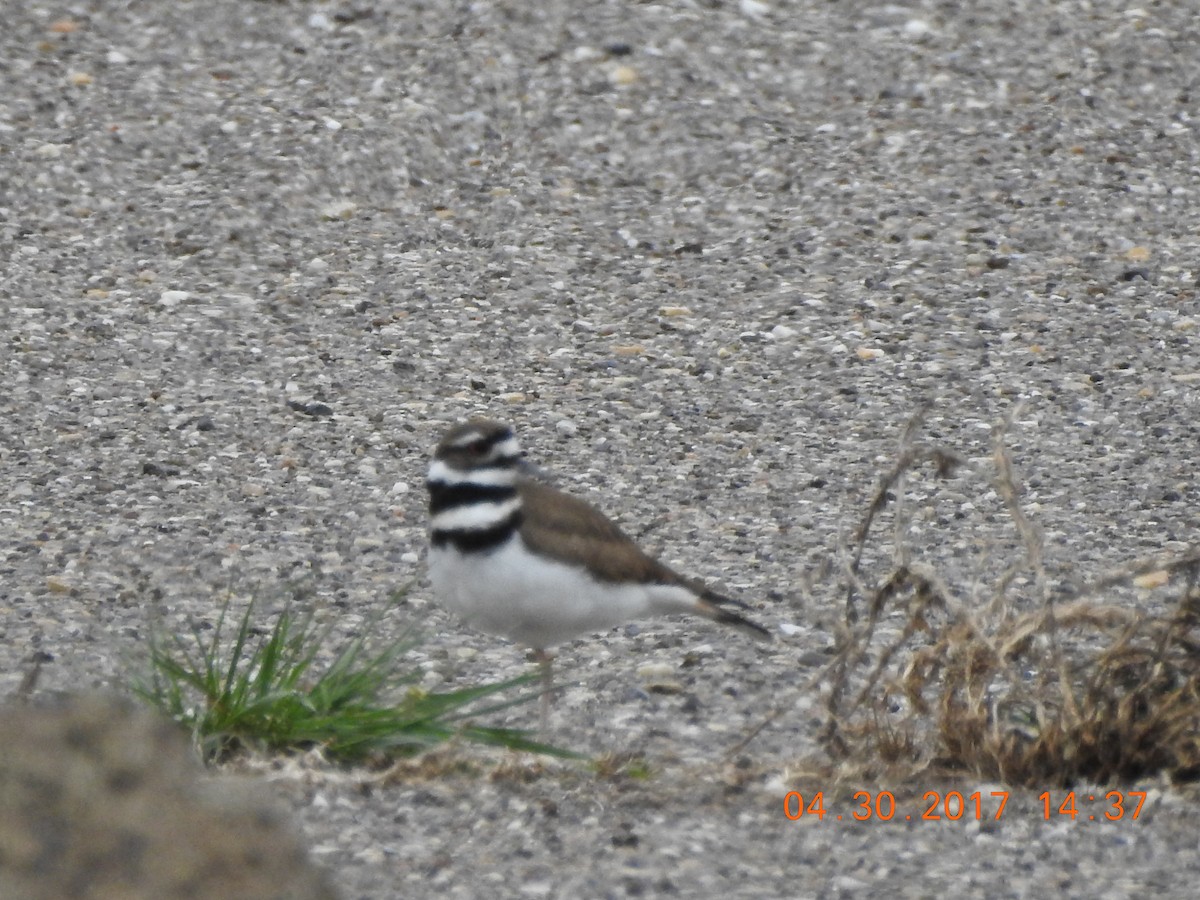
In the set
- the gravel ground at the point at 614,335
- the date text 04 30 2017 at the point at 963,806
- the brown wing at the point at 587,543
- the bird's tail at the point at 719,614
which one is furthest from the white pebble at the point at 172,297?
the date text 04 30 2017 at the point at 963,806

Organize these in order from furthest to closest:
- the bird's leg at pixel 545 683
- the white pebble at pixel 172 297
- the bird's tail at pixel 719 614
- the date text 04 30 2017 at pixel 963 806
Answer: the white pebble at pixel 172 297, the bird's tail at pixel 719 614, the bird's leg at pixel 545 683, the date text 04 30 2017 at pixel 963 806

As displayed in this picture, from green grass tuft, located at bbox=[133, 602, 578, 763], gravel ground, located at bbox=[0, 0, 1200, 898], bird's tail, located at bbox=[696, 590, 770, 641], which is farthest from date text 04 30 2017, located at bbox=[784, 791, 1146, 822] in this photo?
bird's tail, located at bbox=[696, 590, 770, 641]

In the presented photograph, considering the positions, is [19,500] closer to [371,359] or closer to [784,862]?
[371,359]

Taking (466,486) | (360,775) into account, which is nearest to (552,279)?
(466,486)

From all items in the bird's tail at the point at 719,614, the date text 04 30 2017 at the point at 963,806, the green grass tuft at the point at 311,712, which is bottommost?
the date text 04 30 2017 at the point at 963,806

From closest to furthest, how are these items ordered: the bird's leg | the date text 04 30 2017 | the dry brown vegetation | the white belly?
1. the date text 04 30 2017
2. the dry brown vegetation
3. the white belly
4. the bird's leg

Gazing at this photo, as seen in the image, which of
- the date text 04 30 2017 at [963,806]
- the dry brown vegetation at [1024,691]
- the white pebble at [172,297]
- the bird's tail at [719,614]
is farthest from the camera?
the white pebble at [172,297]

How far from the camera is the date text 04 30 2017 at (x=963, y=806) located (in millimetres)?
4344

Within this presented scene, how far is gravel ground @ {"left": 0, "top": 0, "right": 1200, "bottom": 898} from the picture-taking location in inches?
174

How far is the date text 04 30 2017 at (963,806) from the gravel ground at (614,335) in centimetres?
6

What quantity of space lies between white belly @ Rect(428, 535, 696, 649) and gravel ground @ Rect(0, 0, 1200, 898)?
0.65ft

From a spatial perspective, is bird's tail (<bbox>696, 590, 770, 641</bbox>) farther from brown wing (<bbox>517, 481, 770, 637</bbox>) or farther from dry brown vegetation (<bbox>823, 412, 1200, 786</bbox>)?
dry brown vegetation (<bbox>823, 412, 1200, 786</bbox>)

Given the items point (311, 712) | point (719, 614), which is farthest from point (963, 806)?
point (311, 712)

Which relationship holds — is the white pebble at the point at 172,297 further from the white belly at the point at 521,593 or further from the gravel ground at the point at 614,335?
the white belly at the point at 521,593
